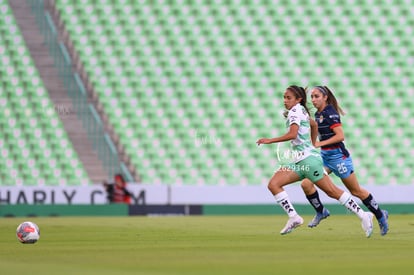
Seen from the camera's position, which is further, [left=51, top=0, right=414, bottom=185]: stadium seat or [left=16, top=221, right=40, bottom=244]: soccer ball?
[left=51, top=0, right=414, bottom=185]: stadium seat

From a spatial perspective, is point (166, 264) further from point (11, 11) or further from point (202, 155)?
point (11, 11)

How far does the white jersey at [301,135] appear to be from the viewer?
39.3 ft

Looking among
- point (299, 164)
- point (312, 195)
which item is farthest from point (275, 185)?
point (312, 195)

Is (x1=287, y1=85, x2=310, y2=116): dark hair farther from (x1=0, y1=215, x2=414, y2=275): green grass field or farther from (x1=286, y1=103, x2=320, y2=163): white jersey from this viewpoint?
(x1=0, y1=215, x2=414, y2=275): green grass field

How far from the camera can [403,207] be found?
22.7m

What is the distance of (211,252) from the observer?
9266 millimetres

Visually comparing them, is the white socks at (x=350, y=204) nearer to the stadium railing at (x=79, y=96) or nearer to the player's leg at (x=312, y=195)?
the player's leg at (x=312, y=195)

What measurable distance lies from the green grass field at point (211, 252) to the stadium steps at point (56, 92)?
9.70 m

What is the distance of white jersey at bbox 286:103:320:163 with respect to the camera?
11977 millimetres

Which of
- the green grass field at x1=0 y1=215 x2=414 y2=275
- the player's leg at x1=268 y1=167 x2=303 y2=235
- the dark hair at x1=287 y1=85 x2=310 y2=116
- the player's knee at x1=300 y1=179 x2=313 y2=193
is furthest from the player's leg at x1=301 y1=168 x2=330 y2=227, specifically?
the dark hair at x1=287 y1=85 x2=310 y2=116

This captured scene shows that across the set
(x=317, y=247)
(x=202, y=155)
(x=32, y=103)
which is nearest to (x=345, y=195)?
(x=317, y=247)

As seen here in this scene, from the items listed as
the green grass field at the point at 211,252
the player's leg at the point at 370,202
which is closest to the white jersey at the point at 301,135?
the player's leg at the point at 370,202

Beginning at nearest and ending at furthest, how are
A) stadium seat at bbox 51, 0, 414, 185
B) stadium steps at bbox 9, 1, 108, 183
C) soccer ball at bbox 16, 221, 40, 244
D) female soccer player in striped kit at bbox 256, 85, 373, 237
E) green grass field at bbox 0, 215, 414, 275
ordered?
green grass field at bbox 0, 215, 414, 275, soccer ball at bbox 16, 221, 40, 244, female soccer player in striped kit at bbox 256, 85, 373, 237, stadium steps at bbox 9, 1, 108, 183, stadium seat at bbox 51, 0, 414, 185

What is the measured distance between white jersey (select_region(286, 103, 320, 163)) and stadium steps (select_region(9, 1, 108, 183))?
11757mm
